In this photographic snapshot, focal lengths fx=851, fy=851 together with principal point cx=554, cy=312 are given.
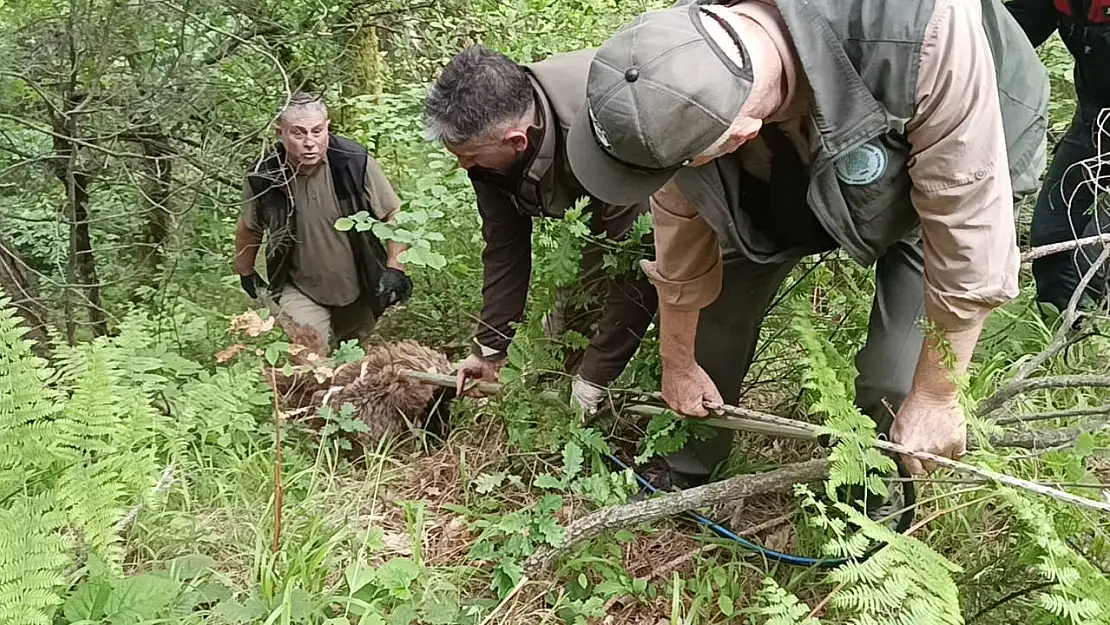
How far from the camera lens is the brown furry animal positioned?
3428 mm

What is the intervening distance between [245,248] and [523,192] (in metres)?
2.02

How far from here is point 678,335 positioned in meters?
2.52

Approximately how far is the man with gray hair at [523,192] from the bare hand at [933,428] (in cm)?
98

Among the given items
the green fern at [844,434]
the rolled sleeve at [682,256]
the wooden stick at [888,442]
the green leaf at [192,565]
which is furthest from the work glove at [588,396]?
the green leaf at [192,565]

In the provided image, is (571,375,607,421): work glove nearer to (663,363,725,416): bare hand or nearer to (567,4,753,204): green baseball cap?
(663,363,725,416): bare hand

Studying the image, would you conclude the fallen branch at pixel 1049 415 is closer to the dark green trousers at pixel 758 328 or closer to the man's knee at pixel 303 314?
the dark green trousers at pixel 758 328

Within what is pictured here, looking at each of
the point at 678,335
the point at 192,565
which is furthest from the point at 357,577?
the point at 678,335

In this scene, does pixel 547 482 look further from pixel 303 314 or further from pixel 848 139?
pixel 303 314

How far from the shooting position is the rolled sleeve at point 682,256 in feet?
7.47

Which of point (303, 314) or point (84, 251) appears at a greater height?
point (84, 251)

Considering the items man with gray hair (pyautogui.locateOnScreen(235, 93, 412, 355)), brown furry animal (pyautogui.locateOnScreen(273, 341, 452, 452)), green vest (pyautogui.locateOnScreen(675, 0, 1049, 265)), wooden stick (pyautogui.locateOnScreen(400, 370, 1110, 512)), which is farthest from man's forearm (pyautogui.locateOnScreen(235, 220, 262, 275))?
green vest (pyautogui.locateOnScreen(675, 0, 1049, 265))

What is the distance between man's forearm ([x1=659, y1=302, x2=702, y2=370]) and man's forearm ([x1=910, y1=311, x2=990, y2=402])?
662mm

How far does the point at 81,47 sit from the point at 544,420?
8.42ft

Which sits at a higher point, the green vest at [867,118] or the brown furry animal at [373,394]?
the green vest at [867,118]
